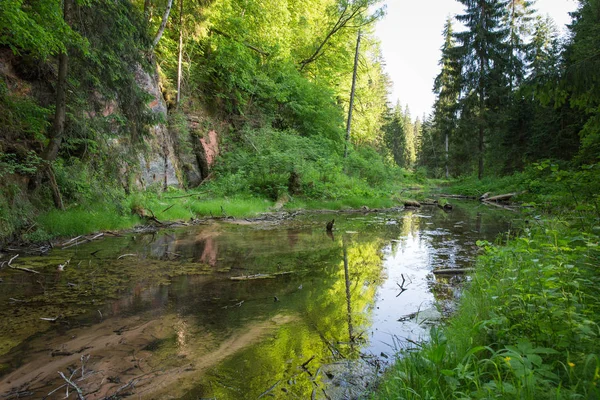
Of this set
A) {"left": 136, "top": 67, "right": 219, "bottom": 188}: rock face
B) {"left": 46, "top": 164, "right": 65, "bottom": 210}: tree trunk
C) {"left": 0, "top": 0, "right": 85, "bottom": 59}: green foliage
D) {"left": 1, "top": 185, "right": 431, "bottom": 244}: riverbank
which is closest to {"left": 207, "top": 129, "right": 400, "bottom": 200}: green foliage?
{"left": 1, "top": 185, "right": 431, "bottom": 244}: riverbank

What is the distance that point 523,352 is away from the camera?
6.52 ft

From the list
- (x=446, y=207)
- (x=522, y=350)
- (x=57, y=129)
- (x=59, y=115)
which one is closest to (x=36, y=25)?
(x=59, y=115)

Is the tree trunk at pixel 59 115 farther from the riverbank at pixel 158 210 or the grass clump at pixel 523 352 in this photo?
the grass clump at pixel 523 352

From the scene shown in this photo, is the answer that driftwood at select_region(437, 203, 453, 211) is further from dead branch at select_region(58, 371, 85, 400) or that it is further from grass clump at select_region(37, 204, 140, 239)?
dead branch at select_region(58, 371, 85, 400)

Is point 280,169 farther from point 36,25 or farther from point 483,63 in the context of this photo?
point 483,63

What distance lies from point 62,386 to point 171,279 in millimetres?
3070

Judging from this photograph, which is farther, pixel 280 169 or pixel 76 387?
pixel 280 169

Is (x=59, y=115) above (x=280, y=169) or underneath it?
above

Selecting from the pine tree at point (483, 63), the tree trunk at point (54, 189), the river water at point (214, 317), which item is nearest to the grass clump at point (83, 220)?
the tree trunk at point (54, 189)

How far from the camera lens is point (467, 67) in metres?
28.3

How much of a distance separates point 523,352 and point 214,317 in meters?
3.39

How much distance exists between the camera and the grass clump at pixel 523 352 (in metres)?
1.86

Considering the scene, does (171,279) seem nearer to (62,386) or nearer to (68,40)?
(62,386)

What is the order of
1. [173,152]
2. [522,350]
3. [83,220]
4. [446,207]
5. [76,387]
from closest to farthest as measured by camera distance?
[522,350]
[76,387]
[83,220]
[173,152]
[446,207]
